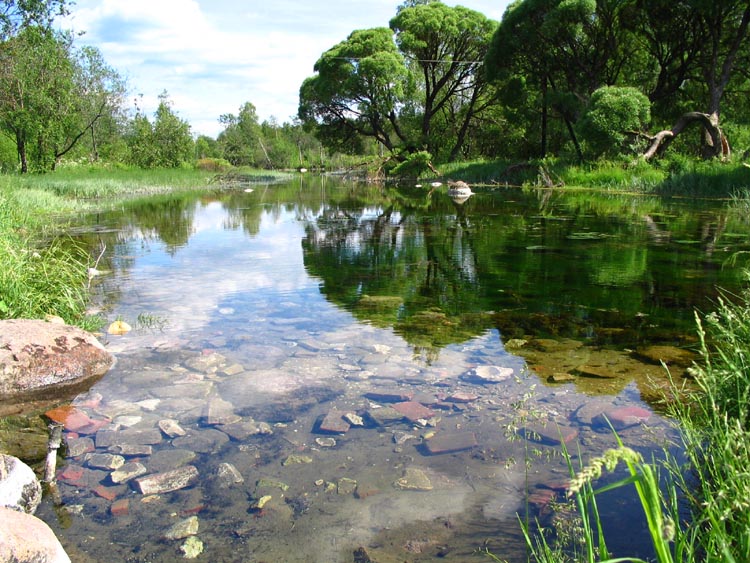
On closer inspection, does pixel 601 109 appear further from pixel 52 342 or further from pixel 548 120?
pixel 52 342

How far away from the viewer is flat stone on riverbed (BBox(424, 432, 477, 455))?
3.20 metres

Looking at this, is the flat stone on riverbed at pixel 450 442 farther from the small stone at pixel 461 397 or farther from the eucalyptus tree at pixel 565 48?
the eucalyptus tree at pixel 565 48

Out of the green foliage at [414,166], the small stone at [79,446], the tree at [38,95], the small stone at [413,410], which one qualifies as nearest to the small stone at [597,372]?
the small stone at [413,410]

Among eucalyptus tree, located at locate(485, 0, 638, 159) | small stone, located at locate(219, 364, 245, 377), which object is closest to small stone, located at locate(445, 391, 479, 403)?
small stone, located at locate(219, 364, 245, 377)

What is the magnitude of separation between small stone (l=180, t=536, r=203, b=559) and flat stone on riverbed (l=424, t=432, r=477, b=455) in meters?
1.28

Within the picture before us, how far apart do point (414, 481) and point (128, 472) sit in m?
1.47

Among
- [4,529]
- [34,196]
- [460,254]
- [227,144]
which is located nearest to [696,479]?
[4,529]

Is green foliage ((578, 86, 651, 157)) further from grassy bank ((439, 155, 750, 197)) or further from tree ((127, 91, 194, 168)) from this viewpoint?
tree ((127, 91, 194, 168))

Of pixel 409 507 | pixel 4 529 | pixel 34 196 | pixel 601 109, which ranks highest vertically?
pixel 601 109

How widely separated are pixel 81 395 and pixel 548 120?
32.6 meters

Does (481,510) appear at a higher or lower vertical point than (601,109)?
lower

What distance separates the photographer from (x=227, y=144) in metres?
69.2

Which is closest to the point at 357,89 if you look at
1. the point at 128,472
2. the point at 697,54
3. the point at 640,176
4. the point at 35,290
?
the point at 697,54

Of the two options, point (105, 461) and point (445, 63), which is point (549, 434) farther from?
point (445, 63)
